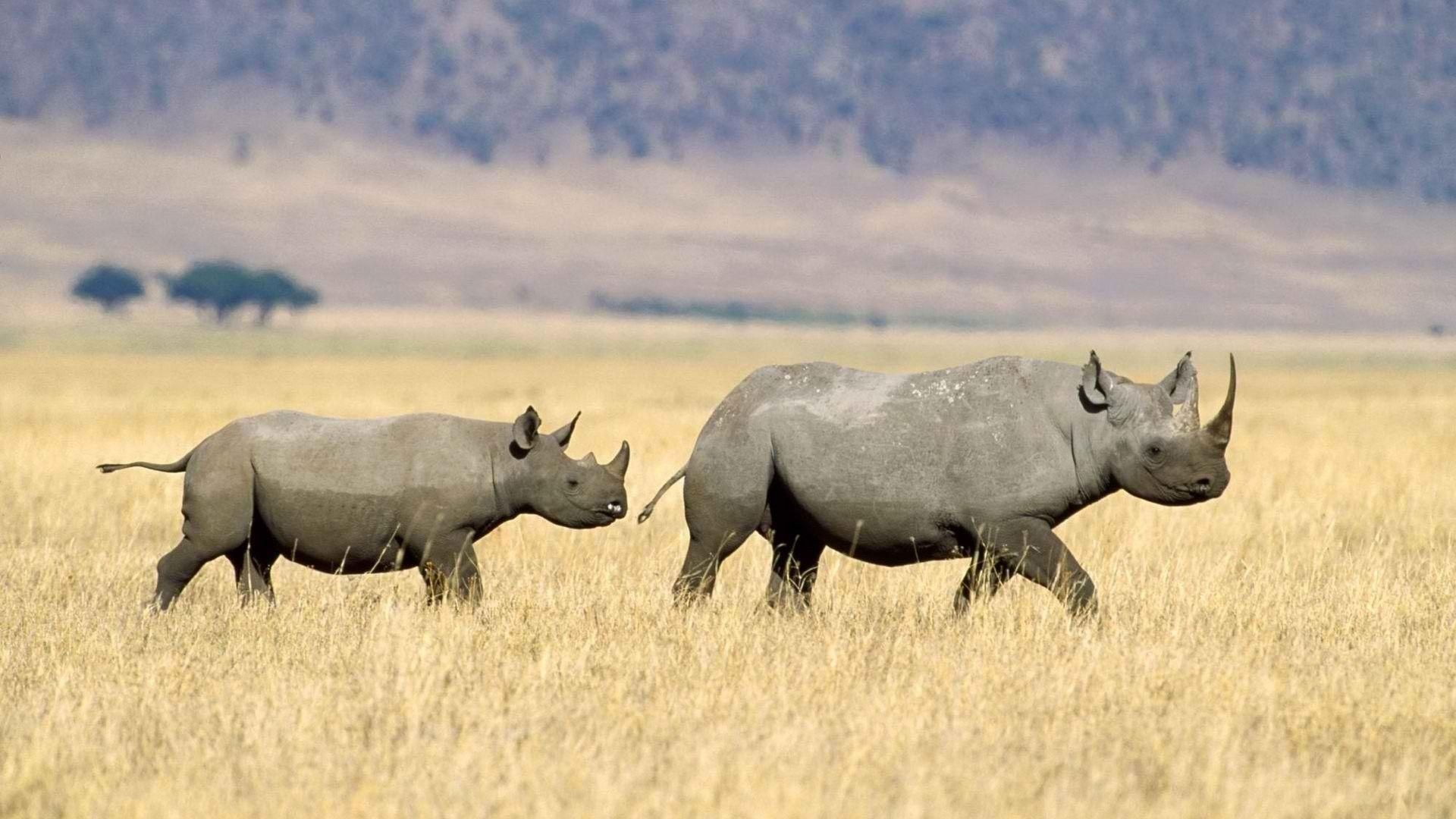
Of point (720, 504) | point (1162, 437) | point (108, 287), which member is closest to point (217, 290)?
point (108, 287)

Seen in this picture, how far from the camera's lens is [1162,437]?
30.0 feet

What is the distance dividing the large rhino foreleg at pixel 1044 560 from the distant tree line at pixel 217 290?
4623 inches

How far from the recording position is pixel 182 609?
389 inches

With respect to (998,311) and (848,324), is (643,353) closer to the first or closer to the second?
(848,324)

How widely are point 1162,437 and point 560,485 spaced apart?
2.89m

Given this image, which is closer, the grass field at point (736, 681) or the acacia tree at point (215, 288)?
the grass field at point (736, 681)

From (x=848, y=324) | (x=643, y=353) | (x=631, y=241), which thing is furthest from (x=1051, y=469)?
(x=631, y=241)

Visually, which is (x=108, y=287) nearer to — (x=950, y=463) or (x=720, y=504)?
(x=720, y=504)

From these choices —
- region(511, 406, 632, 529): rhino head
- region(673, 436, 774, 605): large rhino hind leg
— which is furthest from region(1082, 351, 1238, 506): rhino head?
region(511, 406, 632, 529): rhino head

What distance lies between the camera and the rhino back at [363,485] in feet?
31.7

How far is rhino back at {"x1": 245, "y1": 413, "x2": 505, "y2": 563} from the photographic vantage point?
9648 mm

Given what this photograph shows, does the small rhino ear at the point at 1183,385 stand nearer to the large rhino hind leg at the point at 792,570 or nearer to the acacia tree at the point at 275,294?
the large rhino hind leg at the point at 792,570

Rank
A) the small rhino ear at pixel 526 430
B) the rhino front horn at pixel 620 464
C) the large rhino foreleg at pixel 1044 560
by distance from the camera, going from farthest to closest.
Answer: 1. the rhino front horn at pixel 620 464
2. the small rhino ear at pixel 526 430
3. the large rhino foreleg at pixel 1044 560

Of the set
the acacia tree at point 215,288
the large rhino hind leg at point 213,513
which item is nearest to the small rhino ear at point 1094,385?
the large rhino hind leg at point 213,513
